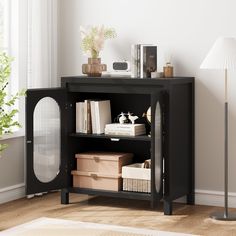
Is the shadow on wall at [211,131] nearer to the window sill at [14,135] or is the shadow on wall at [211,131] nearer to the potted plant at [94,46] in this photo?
the potted plant at [94,46]

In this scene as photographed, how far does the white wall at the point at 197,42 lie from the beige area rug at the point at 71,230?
1.06m

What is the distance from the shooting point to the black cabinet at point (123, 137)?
5016 millimetres

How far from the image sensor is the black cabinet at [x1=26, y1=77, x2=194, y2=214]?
16.5 ft

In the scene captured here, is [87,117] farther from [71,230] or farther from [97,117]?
[71,230]

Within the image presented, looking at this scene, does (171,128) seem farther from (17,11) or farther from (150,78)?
(17,11)

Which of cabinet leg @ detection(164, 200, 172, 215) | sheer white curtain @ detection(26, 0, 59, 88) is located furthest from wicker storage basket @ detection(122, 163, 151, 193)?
sheer white curtain @ detection(26, 0, 59, 88)

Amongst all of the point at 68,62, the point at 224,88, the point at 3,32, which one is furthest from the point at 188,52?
the point at 3,32

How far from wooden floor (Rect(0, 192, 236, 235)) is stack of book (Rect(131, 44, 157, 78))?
105cm

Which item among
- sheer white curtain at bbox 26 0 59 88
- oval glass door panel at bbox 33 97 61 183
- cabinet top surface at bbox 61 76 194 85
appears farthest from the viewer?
sheer white curtain at bbox 26 0 59 88

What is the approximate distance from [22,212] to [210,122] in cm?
162

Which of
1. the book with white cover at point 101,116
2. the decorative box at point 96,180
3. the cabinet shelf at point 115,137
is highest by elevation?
the book with white cover at point 101,116

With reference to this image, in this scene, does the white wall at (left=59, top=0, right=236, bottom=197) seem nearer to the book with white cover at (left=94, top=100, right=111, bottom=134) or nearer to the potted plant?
the potted plant

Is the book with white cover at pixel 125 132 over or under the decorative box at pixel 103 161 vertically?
over

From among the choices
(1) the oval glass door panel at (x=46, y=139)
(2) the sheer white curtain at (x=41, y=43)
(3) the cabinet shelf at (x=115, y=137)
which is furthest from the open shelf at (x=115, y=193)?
(2) the sheer white curtain at (x=41, y=43)
